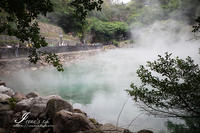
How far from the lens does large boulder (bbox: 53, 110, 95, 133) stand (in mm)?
3447

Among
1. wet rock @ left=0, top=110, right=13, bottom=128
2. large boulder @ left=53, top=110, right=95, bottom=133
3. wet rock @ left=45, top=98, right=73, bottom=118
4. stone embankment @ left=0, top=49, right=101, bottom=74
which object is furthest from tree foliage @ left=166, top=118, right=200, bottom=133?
stone embankment @ left=0, top=49, right=101, bottom=74

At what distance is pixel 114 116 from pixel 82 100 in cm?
262

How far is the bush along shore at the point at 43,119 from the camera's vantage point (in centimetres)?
350

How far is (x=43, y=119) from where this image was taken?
4059mm

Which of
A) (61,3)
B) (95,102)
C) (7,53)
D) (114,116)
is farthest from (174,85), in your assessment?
(61,3)

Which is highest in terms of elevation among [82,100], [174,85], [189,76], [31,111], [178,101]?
[189,76]

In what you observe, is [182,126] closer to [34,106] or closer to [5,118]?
[34,106]

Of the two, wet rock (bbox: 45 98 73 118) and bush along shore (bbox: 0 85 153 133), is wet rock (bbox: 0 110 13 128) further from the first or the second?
wet rock (bbox: 45 98 73 118)

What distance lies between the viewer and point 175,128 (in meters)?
5.25

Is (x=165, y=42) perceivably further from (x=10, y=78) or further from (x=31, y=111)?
(x=31, y=111)

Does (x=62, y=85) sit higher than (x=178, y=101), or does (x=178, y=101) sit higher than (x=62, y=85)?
(x=178, y=101)

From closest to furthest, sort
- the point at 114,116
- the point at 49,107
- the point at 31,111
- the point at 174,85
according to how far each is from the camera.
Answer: the point at 174,85 → the point at 49,107 → the point at 31,111 → the point at 114,116

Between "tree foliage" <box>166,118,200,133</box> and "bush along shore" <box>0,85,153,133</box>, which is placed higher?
"bush along shore" <box>0,85,153,133</box>

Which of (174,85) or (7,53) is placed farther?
(7,53)
